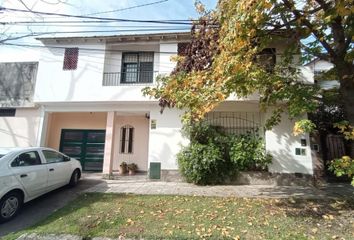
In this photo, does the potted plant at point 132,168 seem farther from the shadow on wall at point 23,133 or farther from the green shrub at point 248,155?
the green shrub at point 248,155

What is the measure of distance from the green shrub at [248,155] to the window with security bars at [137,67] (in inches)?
205

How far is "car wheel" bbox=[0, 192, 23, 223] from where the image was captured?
6.25 meters

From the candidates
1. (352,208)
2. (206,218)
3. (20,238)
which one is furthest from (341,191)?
(20,238)

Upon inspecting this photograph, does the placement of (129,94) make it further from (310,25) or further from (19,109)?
(310,25)

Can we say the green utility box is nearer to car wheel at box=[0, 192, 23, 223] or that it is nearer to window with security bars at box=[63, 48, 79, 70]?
car wheel at box=[0, 192, 23, 223]

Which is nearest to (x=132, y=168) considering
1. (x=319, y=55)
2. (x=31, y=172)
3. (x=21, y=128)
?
(x=21, y=128)

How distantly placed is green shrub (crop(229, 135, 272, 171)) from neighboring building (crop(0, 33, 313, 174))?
1.32 ft

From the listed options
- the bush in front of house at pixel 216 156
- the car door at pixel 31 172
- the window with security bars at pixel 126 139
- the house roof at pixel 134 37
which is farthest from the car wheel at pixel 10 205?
the house roof at pixel 134 37

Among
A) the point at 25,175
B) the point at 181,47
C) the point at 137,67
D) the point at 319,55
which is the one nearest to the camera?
the point at 25,175

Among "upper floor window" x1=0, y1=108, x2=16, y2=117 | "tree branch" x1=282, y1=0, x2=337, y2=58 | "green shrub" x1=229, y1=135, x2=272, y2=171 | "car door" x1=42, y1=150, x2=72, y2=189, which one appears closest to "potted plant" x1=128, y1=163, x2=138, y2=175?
"car door" x1=42, y1=150, x2=72, y2=189

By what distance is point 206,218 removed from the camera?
19.8ft

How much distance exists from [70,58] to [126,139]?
198 inches

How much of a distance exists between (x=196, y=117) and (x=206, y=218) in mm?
2691

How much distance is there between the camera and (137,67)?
12359 mm
